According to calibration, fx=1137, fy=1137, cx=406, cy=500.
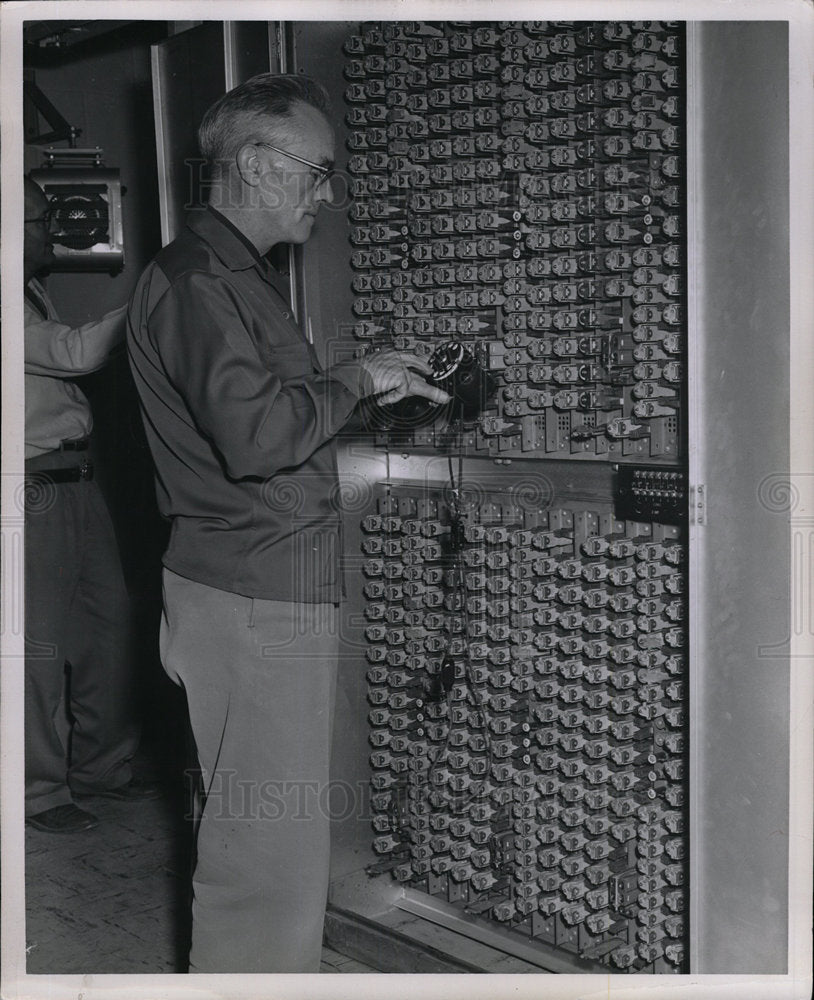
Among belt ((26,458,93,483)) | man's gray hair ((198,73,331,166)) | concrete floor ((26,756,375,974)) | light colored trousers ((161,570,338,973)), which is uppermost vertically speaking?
man's gray hair ((198,73,331,166))

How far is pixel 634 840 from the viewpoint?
8.02 ft

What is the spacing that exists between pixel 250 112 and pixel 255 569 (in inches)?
34.0

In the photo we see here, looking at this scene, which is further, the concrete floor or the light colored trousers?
the concrete floor

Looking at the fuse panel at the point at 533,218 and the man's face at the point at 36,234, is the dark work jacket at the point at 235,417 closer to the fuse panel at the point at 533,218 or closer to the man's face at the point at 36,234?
the fuse panel at the point at 533,218

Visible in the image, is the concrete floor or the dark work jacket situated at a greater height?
the dark work jacket

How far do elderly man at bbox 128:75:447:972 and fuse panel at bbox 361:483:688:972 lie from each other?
0.55 metres

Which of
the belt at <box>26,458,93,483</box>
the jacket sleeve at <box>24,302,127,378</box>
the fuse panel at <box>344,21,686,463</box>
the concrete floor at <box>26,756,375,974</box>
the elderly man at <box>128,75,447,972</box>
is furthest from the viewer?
the belt at <box>26,458,93,483</box>

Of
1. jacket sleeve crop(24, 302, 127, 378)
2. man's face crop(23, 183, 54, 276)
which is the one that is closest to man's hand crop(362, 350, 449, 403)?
jacket sleeve crop(24, 302, 127, 378)

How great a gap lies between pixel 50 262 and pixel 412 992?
8.96 feet

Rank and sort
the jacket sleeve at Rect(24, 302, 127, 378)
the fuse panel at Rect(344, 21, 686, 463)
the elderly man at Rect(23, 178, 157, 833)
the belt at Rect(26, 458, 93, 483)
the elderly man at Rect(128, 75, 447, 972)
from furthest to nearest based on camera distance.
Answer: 1. the belt at Rect(26, 458, 93, 483)
2. the elderly man at Rect(23, 178, 157, 833)
3. the jacket sleeve at Rect(24, 302, 127, 378)
4. the fuse panel at Rect(344, 21, 686, 463)
5. the elderly man at Rect(128, 75, 447, 972)

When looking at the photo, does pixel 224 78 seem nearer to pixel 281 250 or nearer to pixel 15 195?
pixel 281 250

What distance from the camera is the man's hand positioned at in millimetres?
2129

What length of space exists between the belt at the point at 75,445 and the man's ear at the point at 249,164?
1867mm

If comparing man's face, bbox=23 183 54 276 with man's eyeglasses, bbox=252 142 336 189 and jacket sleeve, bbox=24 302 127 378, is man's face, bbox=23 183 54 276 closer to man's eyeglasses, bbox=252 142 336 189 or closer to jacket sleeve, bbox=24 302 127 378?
jacket sleeve, bbox=24 302 127 378
